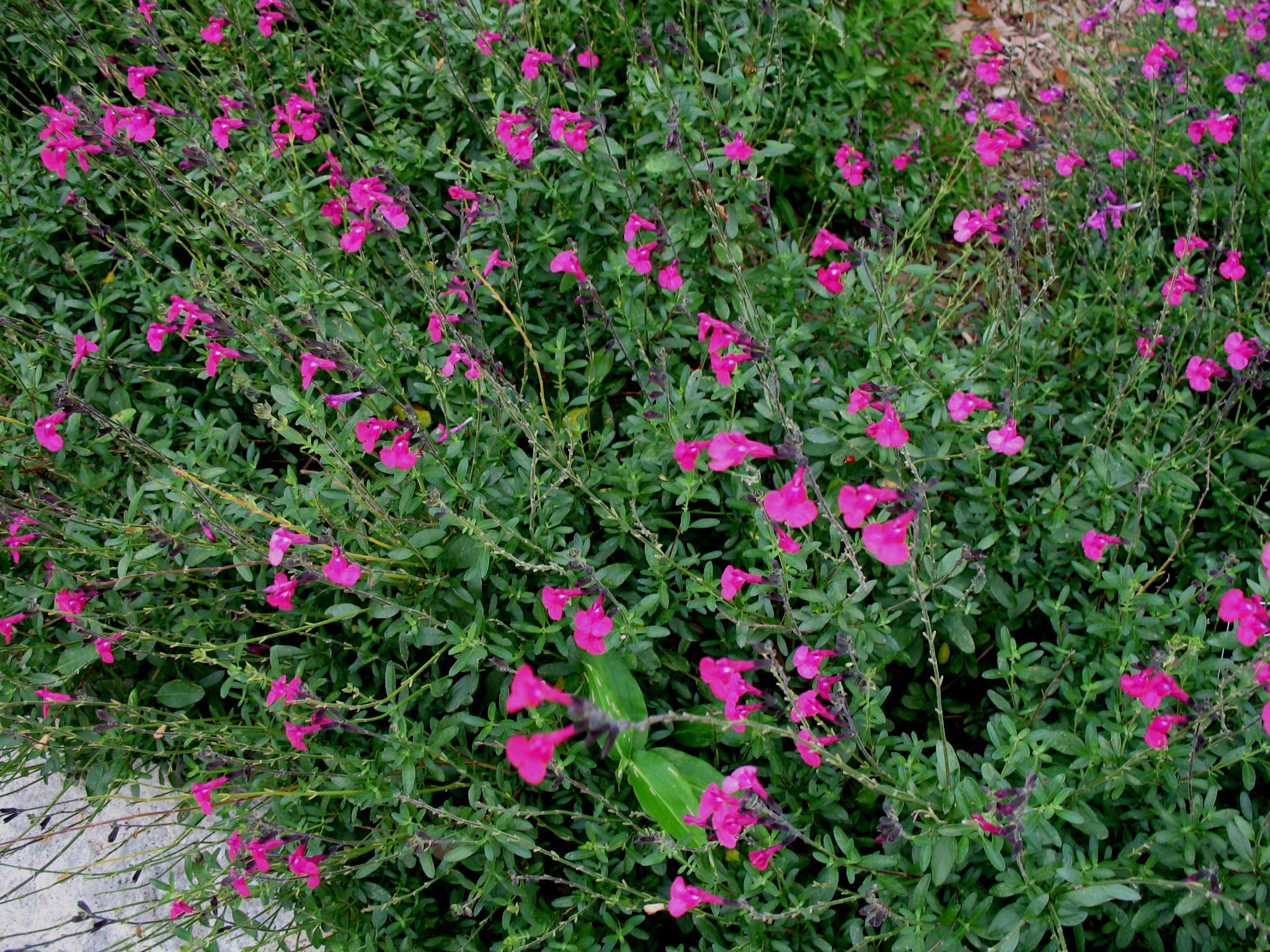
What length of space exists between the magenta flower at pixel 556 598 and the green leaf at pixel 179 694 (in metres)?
1.28

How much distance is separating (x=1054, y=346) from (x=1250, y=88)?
1.77 meters

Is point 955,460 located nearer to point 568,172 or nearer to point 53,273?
point 568,172

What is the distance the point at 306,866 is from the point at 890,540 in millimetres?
1643

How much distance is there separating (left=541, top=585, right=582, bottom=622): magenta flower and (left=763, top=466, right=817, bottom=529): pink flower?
623mm

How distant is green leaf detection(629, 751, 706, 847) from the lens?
236cm

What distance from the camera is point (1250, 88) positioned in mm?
3912

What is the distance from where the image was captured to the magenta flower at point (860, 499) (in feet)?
6.07

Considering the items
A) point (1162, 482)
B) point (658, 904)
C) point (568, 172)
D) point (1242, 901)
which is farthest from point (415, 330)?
point (1242, 901)

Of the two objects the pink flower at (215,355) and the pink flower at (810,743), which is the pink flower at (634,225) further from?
the pink flower at (810,743)

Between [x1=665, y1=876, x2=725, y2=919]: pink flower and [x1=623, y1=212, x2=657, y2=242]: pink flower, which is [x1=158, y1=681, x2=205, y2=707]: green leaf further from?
[x1=623, y1=212, x2=657, y2=242]: pink flower

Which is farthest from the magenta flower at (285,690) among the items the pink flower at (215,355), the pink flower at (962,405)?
the pink flower at (962,405)

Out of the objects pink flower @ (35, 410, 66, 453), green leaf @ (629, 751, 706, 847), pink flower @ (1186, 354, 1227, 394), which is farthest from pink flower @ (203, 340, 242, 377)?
pink flower @ (1186, 354, 1227, 394)

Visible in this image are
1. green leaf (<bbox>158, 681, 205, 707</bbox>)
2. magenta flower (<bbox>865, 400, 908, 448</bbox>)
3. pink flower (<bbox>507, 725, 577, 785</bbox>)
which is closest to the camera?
pink flower (<bbox>507, 725, 577, 785</bbox>)

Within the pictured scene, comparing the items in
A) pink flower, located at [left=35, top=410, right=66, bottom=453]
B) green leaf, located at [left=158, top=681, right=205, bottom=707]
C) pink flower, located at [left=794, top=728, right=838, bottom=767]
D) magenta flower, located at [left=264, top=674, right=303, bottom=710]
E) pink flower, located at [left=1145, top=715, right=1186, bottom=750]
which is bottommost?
green leaf, located at [left=158, top=681, right=205, bottom=707]
